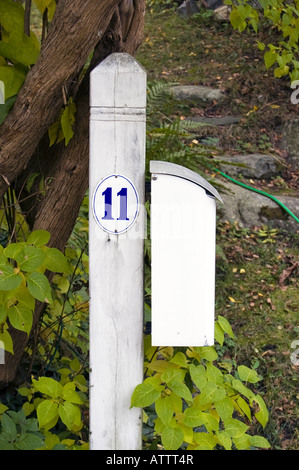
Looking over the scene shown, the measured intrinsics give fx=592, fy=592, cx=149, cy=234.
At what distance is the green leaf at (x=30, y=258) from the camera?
1.60 m

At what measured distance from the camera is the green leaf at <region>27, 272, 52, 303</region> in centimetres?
159

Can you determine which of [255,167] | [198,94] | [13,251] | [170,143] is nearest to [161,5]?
[198,94]

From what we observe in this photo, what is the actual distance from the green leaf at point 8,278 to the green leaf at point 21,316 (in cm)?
16

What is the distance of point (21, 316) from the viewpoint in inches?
66.0

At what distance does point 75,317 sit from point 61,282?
447 mm

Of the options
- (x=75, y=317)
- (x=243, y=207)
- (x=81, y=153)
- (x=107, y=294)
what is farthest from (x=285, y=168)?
(x=107, y=294)

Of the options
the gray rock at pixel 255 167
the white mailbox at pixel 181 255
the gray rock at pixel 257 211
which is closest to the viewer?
the white mailbox at pixel 181 255

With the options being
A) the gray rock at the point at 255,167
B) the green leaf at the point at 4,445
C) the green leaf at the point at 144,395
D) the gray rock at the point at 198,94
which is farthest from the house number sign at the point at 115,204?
the gray rock at the point at 198,94

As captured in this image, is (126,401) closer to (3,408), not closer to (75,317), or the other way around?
(3,408)

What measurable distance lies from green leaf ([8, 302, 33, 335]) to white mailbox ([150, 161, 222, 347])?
354mm

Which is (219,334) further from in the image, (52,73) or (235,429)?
(52,73)

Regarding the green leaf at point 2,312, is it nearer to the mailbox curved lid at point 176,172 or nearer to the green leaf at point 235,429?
the mailbox curved lid at point 176,172
